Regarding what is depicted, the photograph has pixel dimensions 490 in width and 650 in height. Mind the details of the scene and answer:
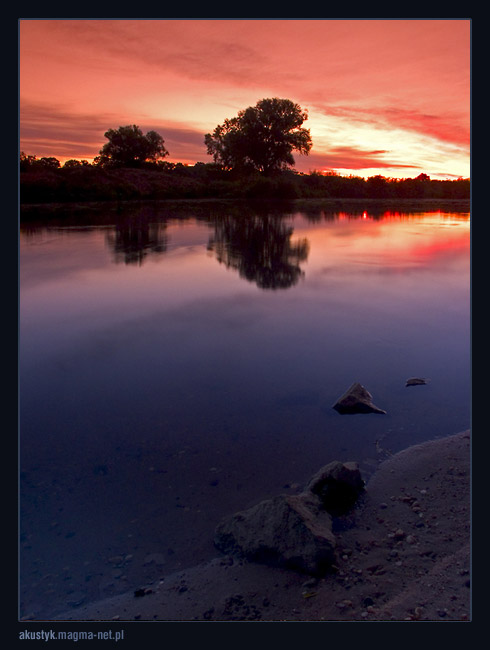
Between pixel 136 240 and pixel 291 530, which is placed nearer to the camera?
pixel 291 530

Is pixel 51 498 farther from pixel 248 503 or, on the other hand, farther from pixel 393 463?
pixel 393 463

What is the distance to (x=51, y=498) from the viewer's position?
139 inches

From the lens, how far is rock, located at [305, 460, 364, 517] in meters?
3.41

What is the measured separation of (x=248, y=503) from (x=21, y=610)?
1493mm

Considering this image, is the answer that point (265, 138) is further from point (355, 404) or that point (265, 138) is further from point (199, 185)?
point (355, 404)

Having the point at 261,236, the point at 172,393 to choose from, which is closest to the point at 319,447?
the point at 172,393

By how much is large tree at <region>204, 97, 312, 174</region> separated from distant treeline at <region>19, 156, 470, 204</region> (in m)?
2.17

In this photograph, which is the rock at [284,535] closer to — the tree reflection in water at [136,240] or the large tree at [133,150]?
the tree reflection in water at [136,240]

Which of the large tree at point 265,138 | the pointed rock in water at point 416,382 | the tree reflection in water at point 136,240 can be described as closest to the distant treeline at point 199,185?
the large tree at point 265,138

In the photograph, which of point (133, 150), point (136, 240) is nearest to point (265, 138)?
point (133, 150)

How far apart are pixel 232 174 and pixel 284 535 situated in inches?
1510

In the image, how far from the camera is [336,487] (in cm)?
343

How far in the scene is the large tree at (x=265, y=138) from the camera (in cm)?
3144

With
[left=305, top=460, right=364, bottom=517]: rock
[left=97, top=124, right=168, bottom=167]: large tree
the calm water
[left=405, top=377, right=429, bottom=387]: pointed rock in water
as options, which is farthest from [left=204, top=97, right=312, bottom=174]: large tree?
[left=305, top=460, right=364, bottom=517]: rock
